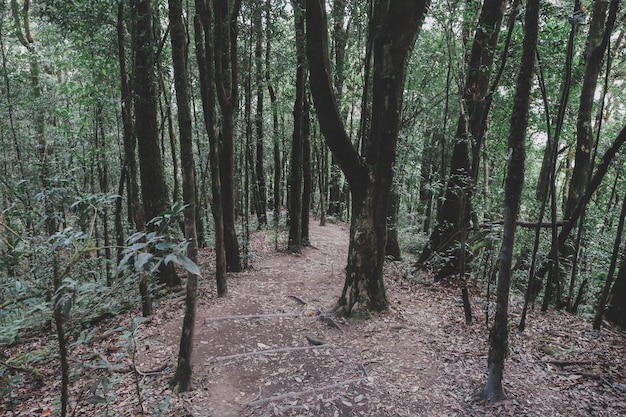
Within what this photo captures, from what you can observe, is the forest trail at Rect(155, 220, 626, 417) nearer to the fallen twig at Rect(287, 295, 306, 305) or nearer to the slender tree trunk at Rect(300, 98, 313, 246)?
the fallen twig at Rect(287, 295, 306, 305)

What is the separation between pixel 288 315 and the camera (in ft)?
22.0

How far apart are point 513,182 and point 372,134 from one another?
2.94m

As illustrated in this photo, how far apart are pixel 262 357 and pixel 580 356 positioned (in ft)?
15.3

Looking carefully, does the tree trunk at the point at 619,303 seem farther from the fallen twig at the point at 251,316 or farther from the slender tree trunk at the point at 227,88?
the slender tree trunk at the point at 227,88

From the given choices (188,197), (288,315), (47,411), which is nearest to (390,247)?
(288,315)

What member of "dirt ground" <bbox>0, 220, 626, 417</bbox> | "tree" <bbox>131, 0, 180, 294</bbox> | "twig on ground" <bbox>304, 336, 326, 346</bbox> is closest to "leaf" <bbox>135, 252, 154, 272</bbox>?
"dirt ground" <bbox>0, 220, 626, 417</bbox>

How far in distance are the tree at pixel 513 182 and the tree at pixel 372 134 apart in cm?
240

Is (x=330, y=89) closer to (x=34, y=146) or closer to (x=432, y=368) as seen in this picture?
(x=432, y=368)

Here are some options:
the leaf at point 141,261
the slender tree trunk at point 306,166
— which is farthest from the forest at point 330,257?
the slender tree trunk at point 306,166

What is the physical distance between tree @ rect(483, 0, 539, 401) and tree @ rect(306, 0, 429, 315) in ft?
7.87

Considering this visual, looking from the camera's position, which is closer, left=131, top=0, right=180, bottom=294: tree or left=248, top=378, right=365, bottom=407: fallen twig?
left=248, top=378, right=365, bottom=407: fallen twig

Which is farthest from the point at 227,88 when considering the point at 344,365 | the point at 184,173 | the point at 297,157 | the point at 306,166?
the point at 344,365

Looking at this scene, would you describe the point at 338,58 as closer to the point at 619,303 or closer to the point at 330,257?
the point at 330,257

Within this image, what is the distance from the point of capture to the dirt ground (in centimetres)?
403
